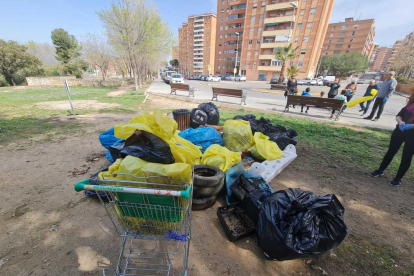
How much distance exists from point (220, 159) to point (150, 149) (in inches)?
53.4

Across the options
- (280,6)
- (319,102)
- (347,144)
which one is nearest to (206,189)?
(347,144)

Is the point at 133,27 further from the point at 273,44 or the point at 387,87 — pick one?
the point at 273,44

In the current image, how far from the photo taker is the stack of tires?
2113 millimetres

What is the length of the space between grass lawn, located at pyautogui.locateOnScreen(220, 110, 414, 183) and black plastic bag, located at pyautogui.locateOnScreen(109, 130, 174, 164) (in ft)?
11.6

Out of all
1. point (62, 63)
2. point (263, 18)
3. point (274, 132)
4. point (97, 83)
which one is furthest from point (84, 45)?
Answer: point (263, 18)

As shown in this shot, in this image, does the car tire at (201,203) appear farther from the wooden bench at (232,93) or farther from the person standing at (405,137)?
the wooden bench at (232,93)

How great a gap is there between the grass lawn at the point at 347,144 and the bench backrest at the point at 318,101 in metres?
0.84

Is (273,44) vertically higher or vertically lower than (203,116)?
higher

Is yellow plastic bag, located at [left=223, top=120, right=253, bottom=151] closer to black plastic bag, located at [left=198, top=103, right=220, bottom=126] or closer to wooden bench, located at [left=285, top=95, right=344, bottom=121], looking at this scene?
black plastic bag, located at [left=198, top=103, right=220, bottom=126]

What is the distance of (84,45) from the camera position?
25562 millimetres

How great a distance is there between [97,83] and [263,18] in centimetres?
4015

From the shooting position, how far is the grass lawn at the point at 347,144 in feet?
11.7

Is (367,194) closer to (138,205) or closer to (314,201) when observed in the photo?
(314,201)

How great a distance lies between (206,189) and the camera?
2.16m
